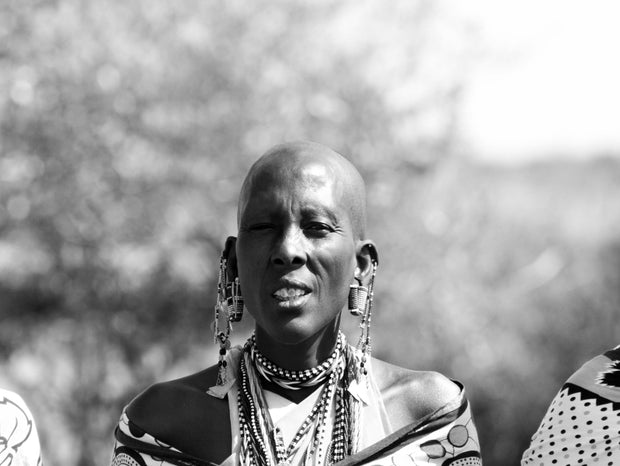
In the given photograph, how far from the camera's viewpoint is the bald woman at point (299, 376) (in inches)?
166

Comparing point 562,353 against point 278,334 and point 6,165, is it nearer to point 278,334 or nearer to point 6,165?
point 6,165

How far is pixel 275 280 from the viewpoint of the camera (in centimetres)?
419

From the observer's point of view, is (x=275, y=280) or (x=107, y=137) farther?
(x=107, y=137)

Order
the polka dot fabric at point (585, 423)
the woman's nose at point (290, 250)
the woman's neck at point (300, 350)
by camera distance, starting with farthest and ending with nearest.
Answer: the woman's neck at point (300, 350) → the woman's nose at point (290, 250) → the polka dot fabric at point (585, 423)

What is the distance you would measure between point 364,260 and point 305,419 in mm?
644

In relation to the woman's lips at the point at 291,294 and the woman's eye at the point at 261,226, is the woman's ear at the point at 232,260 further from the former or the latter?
the woman's lips at the point at 291,294

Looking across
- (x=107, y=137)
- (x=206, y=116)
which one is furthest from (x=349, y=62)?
(x=107, y=137)

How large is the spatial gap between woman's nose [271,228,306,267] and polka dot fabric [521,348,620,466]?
1039mm

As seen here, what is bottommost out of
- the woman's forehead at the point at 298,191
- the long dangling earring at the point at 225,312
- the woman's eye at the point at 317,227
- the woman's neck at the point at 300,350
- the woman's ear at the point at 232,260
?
the woman's neck at the point at 300,350

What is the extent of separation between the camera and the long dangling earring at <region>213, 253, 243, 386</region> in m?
4.44

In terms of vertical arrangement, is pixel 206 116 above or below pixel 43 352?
above

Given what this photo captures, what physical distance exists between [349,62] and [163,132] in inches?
72.5

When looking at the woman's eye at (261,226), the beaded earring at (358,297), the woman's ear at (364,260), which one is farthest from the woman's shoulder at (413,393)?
the woman's eye at (261,226)

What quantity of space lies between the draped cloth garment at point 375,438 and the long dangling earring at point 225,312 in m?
0.09
